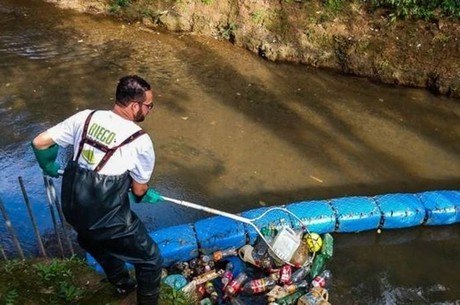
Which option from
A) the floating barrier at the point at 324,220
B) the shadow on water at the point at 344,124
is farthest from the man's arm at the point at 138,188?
the shadow on water at the point at 344,124

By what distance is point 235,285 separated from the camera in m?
5.00

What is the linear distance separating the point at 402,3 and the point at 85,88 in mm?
7499

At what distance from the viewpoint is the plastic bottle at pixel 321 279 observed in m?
5.05

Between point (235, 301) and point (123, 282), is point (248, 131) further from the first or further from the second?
point (123, 282)

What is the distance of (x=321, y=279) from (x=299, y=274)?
0.26m

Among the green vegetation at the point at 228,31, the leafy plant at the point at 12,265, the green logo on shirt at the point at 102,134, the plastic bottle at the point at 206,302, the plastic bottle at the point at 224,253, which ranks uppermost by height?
A: the green logo on shirt at the point at 102,134

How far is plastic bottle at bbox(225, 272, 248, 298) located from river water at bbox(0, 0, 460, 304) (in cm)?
113

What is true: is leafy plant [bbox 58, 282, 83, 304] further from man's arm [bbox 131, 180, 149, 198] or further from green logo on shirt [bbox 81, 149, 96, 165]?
green logo on shirt [bbox 81, 149, 96, 165]

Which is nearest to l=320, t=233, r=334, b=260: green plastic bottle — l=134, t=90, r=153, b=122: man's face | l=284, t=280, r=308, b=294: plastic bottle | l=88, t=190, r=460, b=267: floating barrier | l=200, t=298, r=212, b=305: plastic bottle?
l=88, t=190, r=460, b=267: floating barrier

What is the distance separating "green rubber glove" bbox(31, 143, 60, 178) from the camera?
341cm

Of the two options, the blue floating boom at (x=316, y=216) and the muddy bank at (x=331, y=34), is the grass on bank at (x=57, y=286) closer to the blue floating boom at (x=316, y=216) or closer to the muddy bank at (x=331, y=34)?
the blue floating boom at (x=316, y=216)

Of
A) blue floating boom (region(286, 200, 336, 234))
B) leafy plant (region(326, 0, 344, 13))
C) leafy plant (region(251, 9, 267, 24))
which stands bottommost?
blue floating boom (region(286, 200, 336, 234))

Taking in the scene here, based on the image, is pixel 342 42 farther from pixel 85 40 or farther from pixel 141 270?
pixel 141 270

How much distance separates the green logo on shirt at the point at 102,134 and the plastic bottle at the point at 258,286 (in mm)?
2694
